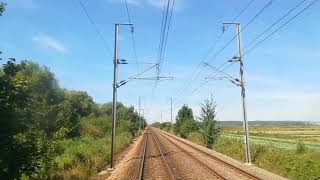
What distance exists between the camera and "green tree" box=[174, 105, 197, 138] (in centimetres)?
8332

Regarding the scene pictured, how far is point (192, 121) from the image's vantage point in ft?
278

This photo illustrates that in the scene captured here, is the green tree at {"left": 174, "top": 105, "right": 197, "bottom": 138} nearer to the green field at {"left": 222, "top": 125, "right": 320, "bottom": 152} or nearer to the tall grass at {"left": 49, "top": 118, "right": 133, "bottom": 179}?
the green field at {"left": 222, "top": 125, "right": 320, "bottom": 152}

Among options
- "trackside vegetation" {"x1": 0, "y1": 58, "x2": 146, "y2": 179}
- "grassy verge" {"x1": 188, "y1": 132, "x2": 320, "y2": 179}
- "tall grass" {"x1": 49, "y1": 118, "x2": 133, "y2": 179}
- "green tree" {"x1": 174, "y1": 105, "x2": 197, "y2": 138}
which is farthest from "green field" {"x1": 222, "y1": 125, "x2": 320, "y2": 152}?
"trackside vegetation" {"x1": 0, "y1": 58, "x2": 146, "y2": 179}

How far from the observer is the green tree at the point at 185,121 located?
83319 mm

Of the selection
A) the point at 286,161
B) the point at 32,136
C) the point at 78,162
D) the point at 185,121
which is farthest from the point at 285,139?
the point at 32,136

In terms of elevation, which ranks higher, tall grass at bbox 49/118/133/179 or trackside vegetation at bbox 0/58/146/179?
trackside vegetation at bbox 0/58/146/179

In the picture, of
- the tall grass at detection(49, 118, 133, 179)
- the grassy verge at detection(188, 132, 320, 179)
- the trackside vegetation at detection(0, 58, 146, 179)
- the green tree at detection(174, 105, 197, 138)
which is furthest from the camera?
the green tree at detection(174, 105, 197, 138)

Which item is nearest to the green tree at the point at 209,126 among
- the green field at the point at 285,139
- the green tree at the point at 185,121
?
the green field at the point at 285,139

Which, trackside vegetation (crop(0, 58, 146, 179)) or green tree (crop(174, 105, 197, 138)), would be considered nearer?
trackside vegetation (crop(0, 58, 146, 179))

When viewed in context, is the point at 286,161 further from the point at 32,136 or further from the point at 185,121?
the point at 185,121

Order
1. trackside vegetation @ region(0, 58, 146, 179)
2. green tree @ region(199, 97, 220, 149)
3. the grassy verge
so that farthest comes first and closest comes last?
green tree @ region(199, 97, 220, 149), the grassy verge, trackside vegetation @ region(0, 58, 146, 179)

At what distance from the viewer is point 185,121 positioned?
88.3 metres

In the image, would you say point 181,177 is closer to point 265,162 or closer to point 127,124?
point 265,162

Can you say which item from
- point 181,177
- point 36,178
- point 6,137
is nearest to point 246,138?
point 181,177
